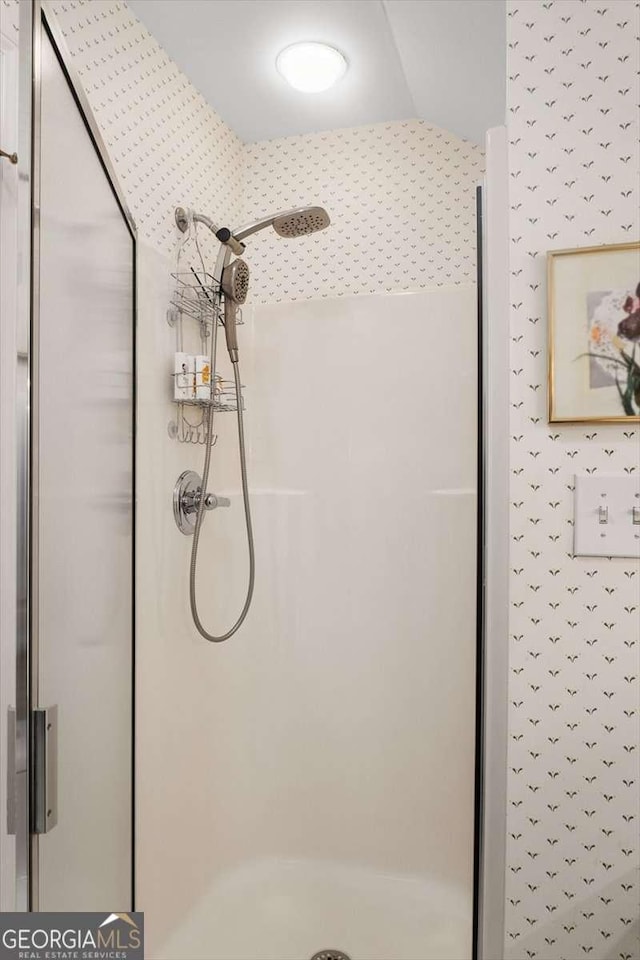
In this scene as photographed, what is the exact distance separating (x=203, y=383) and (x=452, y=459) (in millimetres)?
771

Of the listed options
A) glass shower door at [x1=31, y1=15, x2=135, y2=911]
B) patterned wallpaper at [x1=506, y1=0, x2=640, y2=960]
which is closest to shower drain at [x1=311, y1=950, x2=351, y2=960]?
glass shower door at [x1=31, y1=15, x2=135, y2=911]

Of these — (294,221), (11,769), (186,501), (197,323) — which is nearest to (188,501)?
(186,501)

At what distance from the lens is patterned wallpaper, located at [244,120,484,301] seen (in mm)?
2164

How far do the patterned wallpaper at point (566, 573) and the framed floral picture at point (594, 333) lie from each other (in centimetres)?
3

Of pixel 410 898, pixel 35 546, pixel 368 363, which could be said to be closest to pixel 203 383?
pixel 368 363

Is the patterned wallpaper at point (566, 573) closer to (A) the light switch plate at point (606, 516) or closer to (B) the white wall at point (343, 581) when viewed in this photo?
(A) the light switch plate at point (606, 516)

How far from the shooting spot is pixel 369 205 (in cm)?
225

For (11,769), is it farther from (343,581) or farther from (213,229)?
(213,229)

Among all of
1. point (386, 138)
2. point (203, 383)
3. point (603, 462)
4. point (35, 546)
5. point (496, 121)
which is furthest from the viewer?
point (386, 138)

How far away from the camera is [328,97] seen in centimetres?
211

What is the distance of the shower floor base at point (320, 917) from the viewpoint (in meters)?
1.81

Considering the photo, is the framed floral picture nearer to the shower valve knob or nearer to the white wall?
the white wall

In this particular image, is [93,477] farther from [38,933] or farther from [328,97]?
[328,97]

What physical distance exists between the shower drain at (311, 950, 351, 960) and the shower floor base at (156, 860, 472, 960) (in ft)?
0.05
